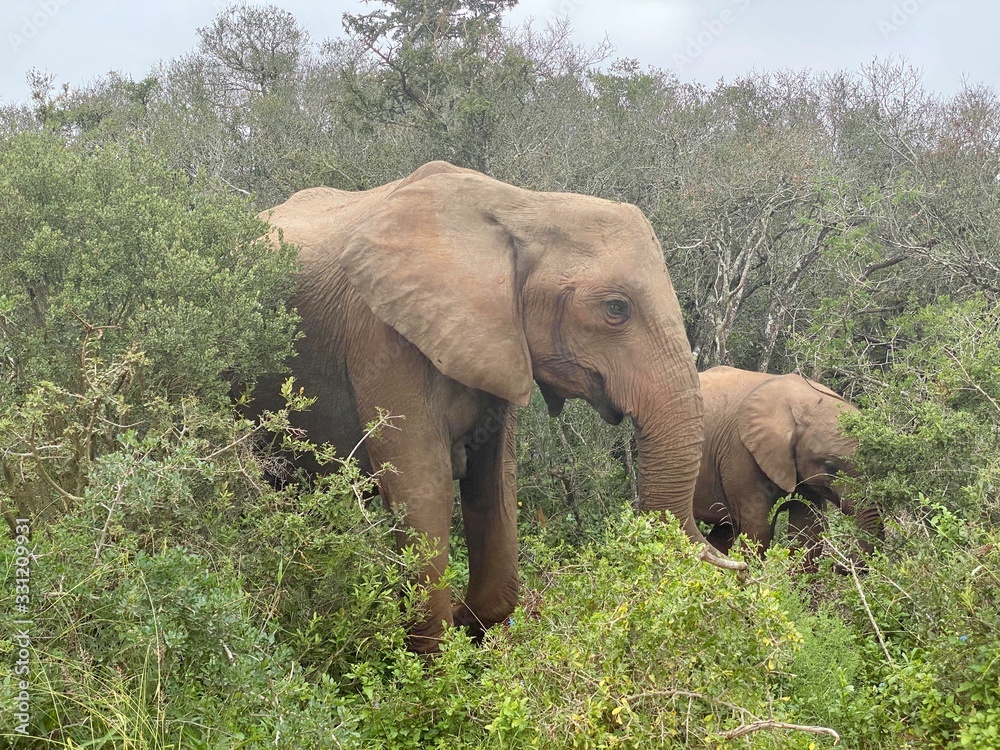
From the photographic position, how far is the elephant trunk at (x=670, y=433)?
16.5 feet

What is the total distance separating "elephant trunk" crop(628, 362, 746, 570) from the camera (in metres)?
5.02

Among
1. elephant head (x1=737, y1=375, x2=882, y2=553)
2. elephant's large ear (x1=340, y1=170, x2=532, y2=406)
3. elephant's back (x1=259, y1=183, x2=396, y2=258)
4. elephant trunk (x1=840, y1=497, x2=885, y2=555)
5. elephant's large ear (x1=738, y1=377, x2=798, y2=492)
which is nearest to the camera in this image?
elephant's large ear (x1=340, y1=170, x2=532, y2=406)

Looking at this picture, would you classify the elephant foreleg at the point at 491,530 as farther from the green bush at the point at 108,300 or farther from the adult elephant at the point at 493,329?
the green bush at the point at 108,300

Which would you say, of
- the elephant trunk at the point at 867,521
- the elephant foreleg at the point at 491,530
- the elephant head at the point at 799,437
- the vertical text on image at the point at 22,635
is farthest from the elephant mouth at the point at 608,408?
the elephant head at the point at 799,437

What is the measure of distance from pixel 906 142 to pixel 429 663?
11.3 meters

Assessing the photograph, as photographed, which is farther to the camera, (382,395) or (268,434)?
(268,434)

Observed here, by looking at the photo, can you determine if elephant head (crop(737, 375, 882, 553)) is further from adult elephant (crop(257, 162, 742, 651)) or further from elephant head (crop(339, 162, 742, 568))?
elephant head (crop(339, 162, 742, 568))

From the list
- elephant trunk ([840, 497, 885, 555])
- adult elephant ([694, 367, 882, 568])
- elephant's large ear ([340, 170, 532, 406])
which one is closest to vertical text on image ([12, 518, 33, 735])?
elephant's large ear ([340, 170, 532, 406])

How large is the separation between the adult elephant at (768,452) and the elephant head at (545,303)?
2.79 meters

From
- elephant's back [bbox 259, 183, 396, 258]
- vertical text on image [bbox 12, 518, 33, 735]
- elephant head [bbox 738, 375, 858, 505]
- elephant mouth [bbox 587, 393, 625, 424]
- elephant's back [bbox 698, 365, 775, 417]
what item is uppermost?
elephant's back [bbox 259, 183, 396, 258]

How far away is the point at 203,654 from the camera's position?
3539mm

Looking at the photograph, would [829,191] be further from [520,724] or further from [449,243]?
[520,724]

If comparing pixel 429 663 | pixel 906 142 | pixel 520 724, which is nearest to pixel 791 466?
pixel 429 663

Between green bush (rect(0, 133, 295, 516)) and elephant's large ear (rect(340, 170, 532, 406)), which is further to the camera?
elephant's large ear (rect(340, 170, 532, 406))
